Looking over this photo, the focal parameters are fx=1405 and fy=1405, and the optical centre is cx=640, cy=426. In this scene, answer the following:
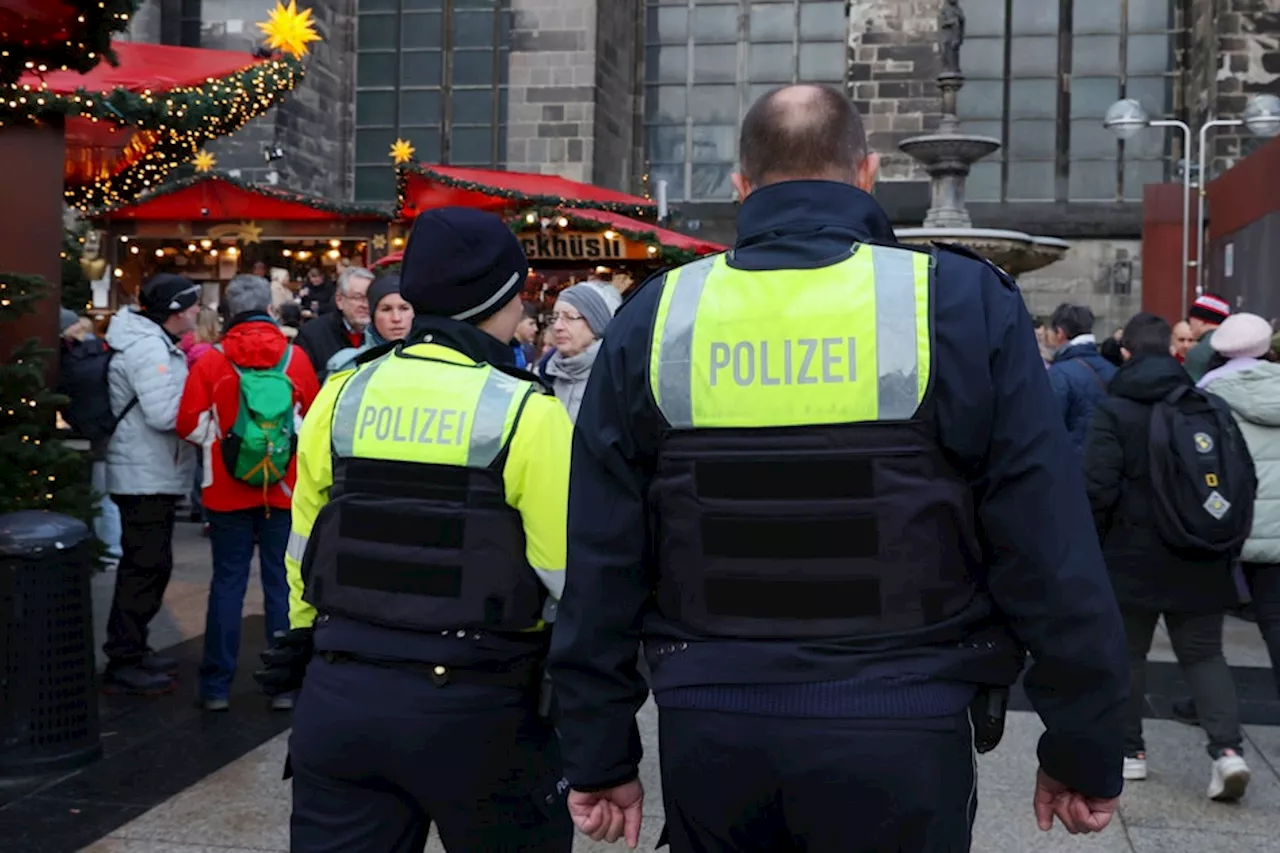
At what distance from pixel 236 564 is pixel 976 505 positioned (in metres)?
4.57

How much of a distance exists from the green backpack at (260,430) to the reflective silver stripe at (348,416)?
3139 mm

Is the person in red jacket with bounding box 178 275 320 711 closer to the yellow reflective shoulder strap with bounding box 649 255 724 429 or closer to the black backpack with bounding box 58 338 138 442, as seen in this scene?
the black backpack with bounding box 58 338 138 442

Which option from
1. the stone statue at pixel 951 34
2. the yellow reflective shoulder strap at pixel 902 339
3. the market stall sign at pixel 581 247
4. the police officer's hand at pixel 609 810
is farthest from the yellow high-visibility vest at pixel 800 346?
the stone statue at pixel 951 34

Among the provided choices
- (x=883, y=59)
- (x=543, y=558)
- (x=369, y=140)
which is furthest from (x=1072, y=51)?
(x=543, y=558)

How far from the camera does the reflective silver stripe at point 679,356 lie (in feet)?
7.13

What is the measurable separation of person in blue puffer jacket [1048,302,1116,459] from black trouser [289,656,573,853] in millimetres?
5497

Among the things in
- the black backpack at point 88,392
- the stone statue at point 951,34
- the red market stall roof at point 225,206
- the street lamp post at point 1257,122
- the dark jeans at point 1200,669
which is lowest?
the dark jeans at point 1200,669

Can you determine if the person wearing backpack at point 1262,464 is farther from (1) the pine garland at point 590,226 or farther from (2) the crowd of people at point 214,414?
(1) the pine garland at point 590,226

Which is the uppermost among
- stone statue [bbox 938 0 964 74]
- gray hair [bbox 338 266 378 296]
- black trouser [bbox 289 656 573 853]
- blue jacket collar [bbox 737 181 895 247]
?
stone statue [bbox 938 0 964 74]

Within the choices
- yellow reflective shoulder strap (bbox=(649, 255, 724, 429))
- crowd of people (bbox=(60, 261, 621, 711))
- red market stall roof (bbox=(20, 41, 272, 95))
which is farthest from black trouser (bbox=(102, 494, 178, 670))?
yellow reflective shoulder strap (bbox=(649, 255, 724, 429))

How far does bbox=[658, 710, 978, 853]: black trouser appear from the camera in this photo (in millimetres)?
1996

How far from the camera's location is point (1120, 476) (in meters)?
5.14

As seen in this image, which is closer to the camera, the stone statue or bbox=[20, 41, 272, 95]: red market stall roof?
bbox=[20, 41, 272, 95]: red market stall roof

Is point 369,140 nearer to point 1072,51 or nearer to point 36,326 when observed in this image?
point 1072,51
